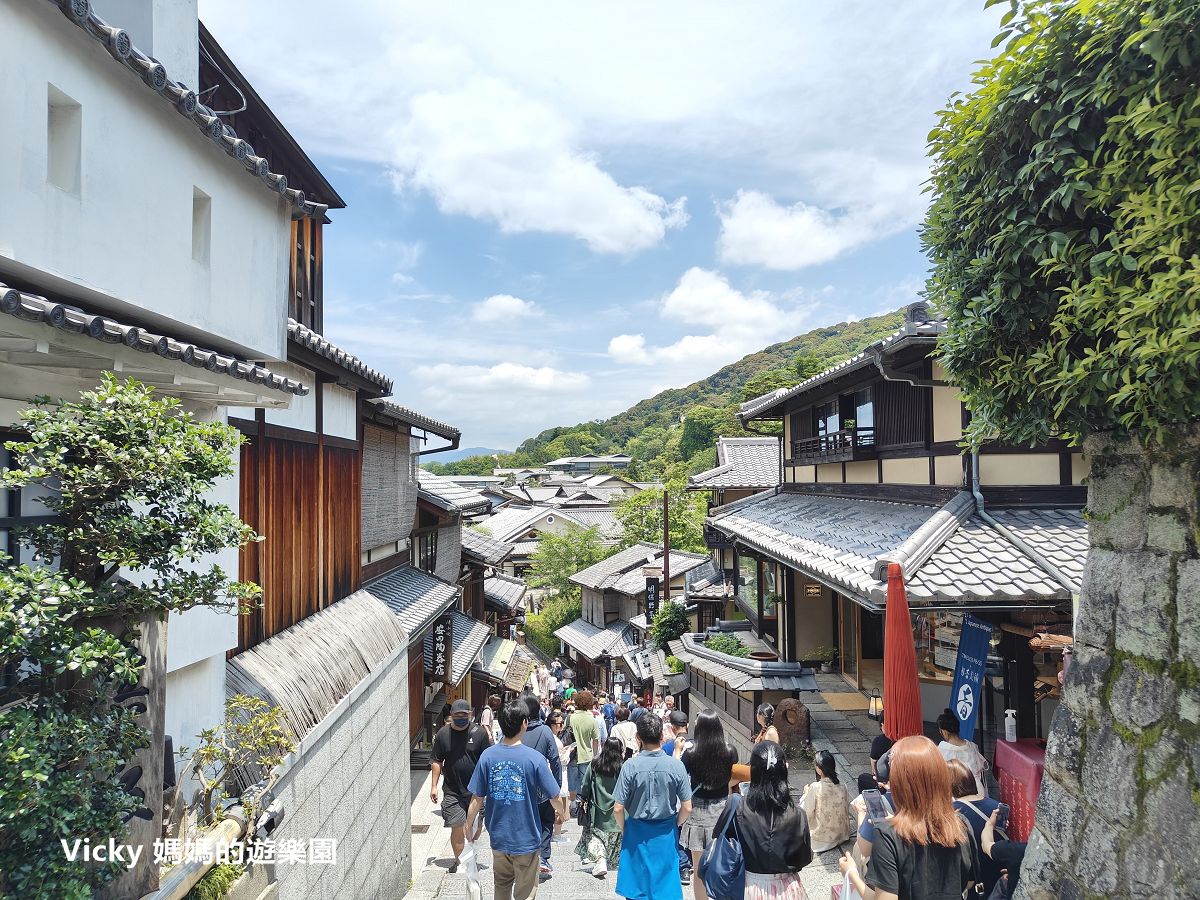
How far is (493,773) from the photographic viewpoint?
554 centimetres

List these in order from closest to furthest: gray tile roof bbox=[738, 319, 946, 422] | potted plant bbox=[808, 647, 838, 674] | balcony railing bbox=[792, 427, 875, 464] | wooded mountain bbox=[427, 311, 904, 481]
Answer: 1. gray tile roof bbox=[738, 319, 946, 422]
2. balcony railing bbox=[792, 427, 875, 464]
3. potted plant bbox=[808, 647, 838, 674]
4. wooded mountain bbox=[427, 311, 904, 481]

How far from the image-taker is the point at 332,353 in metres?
9.17

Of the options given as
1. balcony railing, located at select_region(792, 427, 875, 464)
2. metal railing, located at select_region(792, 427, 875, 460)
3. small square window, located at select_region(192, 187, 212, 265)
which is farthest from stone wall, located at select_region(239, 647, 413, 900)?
metal railing, located at select_region(792, 427, 875, 460)

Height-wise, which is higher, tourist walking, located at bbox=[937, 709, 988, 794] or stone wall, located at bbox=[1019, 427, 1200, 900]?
stone wall, located at bbox=[1019, 427, 1200, 900]

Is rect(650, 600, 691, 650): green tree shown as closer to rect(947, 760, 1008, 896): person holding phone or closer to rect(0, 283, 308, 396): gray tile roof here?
rect(947, 760, 1008, 896): person holding phone

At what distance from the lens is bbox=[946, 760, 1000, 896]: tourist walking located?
15.0 ft

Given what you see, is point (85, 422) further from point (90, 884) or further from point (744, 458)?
point (744, 458)

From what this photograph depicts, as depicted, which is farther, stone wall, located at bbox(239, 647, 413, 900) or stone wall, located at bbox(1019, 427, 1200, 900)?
stone wall, located at bbox(239, 647, 413, 900)

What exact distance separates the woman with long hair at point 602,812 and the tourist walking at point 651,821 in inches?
61.7

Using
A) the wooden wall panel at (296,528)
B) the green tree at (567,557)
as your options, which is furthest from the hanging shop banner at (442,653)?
the green tree at (567,557)

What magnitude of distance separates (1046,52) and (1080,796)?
4379 millimetres

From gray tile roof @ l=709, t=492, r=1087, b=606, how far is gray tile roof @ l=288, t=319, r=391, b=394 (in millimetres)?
7373

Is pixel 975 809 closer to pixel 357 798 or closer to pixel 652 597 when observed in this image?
pixel 357 798

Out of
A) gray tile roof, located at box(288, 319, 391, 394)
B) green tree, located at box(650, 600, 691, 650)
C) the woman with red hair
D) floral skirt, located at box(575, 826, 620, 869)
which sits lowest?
green tree, located at box(650, 600, 691, 650)
